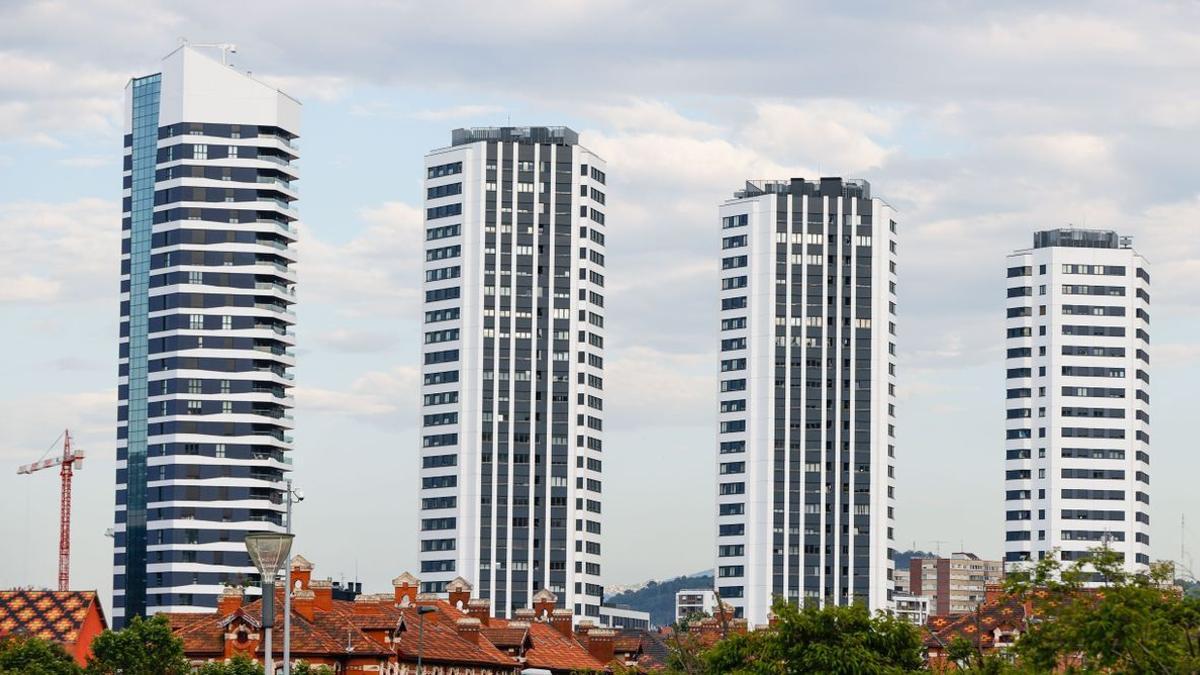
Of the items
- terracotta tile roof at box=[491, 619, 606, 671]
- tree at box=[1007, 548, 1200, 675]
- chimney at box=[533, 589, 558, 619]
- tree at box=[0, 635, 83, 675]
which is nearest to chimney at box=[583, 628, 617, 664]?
terracotta tile roof at box=[491, 619, 606, 671]

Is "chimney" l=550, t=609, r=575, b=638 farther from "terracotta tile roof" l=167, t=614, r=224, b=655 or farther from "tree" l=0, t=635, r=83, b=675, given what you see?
"tree" l=0, t=635, r=83, b=675

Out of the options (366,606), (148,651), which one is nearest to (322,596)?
(366,606)

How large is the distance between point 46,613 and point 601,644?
4418 centimetres

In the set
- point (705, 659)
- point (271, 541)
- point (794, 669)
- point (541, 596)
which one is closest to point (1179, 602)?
point (794, 669)

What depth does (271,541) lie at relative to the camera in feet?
187

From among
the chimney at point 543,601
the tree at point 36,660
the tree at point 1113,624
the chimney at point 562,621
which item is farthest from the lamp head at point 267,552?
the chimney at point 543,601

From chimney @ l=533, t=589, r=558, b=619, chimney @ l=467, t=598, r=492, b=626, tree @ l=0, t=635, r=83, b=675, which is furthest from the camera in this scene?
chimney @ l=533, t=589, r=558, b=619

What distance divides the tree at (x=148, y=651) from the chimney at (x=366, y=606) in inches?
620

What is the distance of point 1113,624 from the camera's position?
235 feet

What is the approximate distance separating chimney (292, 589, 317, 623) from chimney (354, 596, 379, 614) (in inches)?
224

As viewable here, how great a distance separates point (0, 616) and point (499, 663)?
101ft

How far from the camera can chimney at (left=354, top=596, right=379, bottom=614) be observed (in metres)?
128

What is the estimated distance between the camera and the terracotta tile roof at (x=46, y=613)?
13450 centimetres

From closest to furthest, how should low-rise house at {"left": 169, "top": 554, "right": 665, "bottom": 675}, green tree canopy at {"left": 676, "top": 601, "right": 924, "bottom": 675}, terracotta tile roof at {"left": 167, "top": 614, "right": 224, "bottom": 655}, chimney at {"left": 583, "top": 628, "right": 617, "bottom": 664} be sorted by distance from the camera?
green tree canopy at {"left": 676, "top": 601, "right": 924, "bottom": 675}, low-rise house at {"left": 169, "top": 554, "right": 665, "bottom": 675}, terracotta tile roof at {"left": 167, "top": 614, "right": 224, "bottom": 655}, chimney at {"left": 583, "top": 628, "right": 617, "bottom": 664}
